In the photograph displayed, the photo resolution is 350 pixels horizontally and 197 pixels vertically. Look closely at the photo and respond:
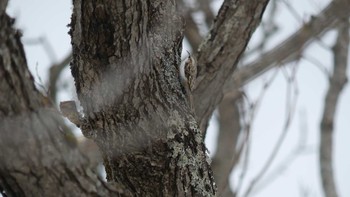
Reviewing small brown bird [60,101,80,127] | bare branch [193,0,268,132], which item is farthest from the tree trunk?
bare branch [193,0,268,132]

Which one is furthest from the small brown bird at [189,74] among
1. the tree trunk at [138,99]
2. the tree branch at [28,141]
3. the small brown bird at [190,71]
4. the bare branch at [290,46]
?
the bare branch at [290,46]

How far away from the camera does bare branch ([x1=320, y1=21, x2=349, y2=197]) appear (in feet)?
12.0

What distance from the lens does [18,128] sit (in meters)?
1.22

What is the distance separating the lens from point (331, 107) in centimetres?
390

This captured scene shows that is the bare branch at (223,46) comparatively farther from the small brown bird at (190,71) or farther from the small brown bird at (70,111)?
the small brown bird at (70,111)

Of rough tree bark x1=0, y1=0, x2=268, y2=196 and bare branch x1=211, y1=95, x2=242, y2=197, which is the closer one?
rough tree bark x1=0, y1=0, x2=268, y2=196

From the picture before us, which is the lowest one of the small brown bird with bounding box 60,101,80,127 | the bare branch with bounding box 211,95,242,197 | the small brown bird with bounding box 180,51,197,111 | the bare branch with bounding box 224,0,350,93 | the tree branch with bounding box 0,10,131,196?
the tree branch with bounding box 0,10,131,196

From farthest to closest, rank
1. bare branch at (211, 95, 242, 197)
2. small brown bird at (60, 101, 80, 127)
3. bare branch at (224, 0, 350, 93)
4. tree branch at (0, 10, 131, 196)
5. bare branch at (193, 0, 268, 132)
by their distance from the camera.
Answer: bare branch at (211, 95, 242, 197) → bare branch at (224, 0, 350, 93) → bare branch at (193, 0, 268, 132) → small brown bird at (60, 101, 80, 127) → tree branch at (0, 10, 131, 196)

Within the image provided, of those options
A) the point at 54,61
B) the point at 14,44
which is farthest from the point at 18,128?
the point at 54,61

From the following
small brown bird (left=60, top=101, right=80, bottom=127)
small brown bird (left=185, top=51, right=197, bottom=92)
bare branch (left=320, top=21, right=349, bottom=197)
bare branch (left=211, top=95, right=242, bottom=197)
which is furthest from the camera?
bare branch (left=211, top=95, right=242, bottom=197)

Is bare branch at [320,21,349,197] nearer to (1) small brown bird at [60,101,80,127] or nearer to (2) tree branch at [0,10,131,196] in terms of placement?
(1) small brown bird at [60,101,80,127]

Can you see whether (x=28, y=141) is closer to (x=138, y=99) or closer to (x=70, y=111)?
(x=138, y=99)

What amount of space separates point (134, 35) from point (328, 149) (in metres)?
2.40

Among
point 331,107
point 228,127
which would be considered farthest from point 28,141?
point 228,127
